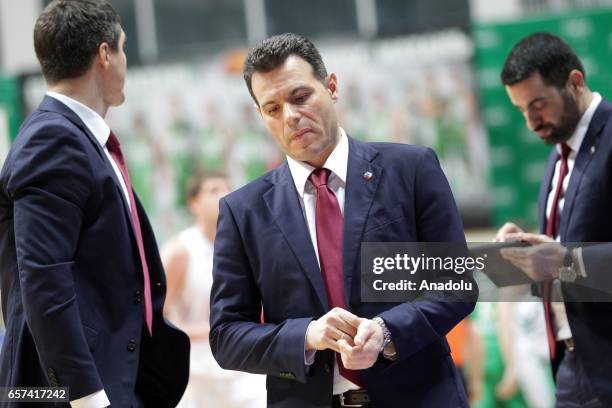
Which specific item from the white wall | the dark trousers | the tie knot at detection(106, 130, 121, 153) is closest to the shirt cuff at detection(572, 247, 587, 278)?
the dark trousers

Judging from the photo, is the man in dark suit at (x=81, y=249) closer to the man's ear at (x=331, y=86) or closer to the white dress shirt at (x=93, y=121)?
the white dress shirt at (x=93, y=121)

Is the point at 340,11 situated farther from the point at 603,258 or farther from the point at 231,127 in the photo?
the point at 603,258

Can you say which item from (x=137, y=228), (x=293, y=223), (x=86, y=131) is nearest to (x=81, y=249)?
(x=137, y=228)

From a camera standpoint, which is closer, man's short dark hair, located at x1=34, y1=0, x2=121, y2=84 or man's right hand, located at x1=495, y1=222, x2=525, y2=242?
man's short dark hair, located at x1=34, y1=0, x2=121, y2=84

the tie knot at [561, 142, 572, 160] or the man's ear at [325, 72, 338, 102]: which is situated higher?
the man's ear at [325, 72, 338, 102]

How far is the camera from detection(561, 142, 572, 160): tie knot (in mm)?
3919

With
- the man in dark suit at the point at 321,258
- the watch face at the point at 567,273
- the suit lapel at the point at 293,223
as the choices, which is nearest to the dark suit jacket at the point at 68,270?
the man in dark suit at the point at 321,258

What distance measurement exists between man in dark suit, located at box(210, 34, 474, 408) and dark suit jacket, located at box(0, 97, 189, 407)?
1.10 ft

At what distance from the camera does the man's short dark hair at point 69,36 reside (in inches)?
124

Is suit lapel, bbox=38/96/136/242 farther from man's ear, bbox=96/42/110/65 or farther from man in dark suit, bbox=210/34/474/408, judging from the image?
man in dark suit, bbox=210/34/474/408

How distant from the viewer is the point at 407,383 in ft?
9.07

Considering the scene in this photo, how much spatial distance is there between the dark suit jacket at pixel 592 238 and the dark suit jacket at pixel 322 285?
0.94 meters

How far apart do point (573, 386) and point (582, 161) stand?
3.16 feet

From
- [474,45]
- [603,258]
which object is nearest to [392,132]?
[474,45]
